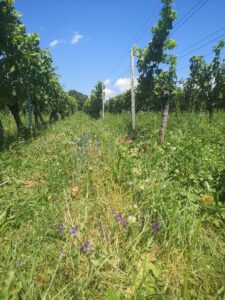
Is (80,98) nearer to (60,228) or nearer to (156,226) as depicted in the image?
(60,228)

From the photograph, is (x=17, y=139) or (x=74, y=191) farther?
(x=17, y=139)

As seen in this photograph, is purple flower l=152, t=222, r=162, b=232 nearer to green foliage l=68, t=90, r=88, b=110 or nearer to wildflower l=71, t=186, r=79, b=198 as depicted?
wildflower l=71, t=186, r=79, b=198

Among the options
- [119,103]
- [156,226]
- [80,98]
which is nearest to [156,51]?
[156,226]

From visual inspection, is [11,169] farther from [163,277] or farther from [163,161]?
[163,277]

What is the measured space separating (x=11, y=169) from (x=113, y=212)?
2750mm

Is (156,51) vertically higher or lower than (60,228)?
higher

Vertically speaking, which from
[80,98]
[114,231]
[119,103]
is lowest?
[114,231]

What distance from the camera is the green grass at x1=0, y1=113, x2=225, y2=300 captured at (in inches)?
82.6

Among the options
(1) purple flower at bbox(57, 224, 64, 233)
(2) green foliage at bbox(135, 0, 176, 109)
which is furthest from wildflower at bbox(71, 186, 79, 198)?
(2) green foliage at bbox(135, 0, 176, 109)

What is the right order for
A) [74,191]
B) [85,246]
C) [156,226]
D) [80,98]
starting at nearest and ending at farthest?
[85,246]
[156,226]
[74,191]
[80,98]

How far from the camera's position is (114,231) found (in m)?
2.69

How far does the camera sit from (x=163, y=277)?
2215 mm

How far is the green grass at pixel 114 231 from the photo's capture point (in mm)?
2098

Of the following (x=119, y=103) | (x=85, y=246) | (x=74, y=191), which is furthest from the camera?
(x=119, y=103)
